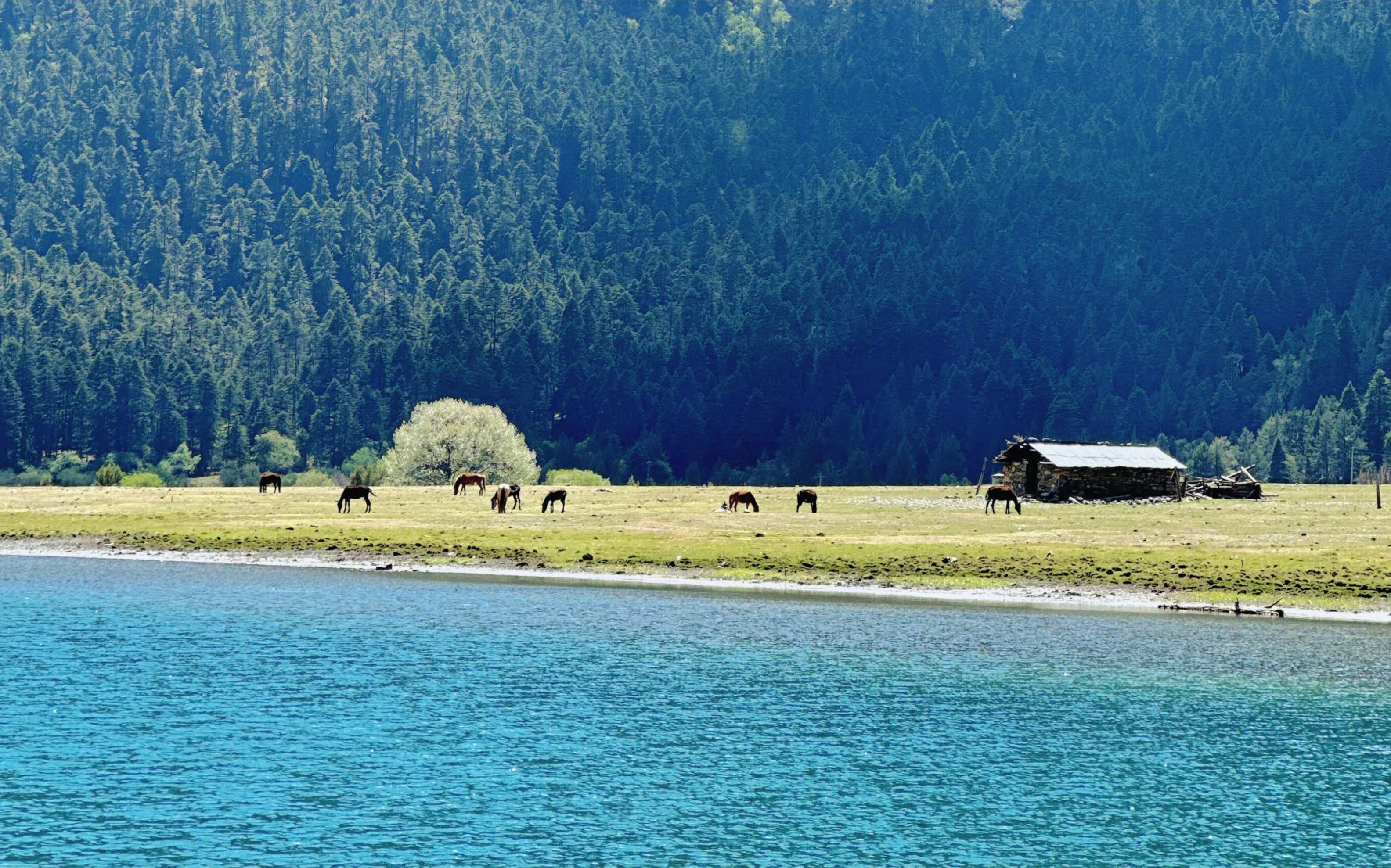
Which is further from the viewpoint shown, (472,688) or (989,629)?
(989,629)

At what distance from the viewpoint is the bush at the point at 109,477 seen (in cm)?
15962

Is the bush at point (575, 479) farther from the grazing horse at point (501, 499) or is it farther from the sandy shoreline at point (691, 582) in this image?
the sandy shoreline at point (691, 582)

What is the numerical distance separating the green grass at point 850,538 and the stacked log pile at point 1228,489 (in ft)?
17.1

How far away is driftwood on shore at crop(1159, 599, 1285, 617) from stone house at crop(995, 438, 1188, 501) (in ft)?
174

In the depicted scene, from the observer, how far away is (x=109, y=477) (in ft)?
527

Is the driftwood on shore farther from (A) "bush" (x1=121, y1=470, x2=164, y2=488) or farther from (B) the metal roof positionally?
(A) "bush" (x1=121, y1=470, x2=164, y2=488)

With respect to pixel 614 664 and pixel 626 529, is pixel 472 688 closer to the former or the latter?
pixel 614 664

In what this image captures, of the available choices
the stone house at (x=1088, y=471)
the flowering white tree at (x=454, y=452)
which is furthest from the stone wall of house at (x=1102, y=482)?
the flowering white tree at (x=454, y=452)

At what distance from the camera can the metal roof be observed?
362 feet

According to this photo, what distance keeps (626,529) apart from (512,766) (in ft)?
165

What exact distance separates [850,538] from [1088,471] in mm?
39096

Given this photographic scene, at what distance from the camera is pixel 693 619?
179ft

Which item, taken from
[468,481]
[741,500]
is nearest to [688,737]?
[741,500]

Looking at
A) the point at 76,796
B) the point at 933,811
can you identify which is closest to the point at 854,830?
the point at 933,811
